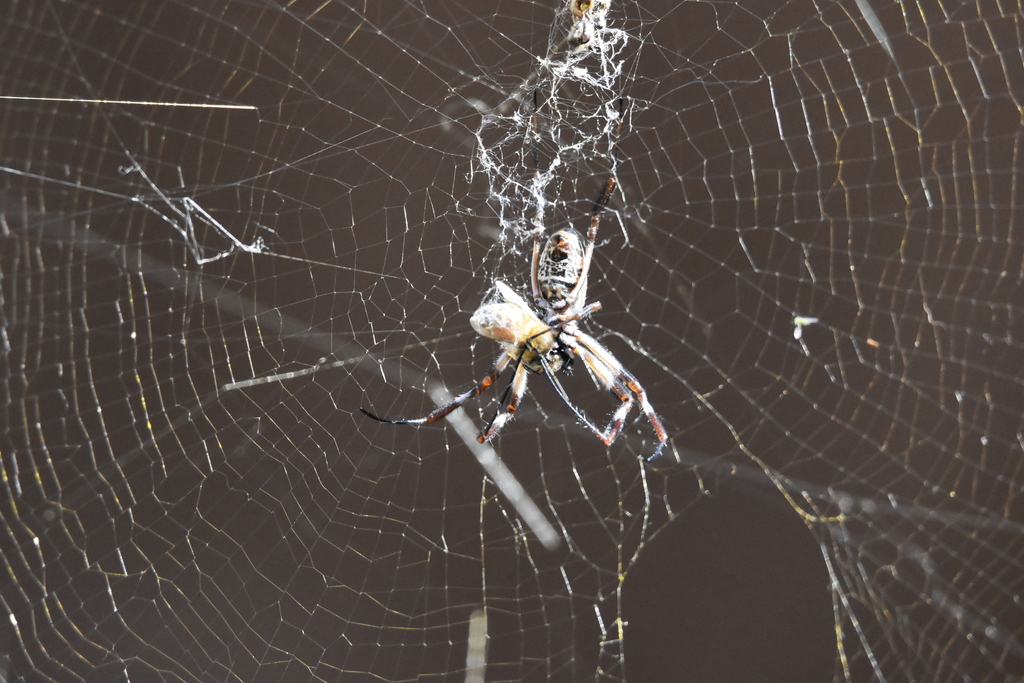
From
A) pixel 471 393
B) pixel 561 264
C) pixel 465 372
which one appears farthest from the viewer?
pixel 465 372

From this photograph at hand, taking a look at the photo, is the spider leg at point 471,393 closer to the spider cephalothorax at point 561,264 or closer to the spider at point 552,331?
the spider at point 552,331

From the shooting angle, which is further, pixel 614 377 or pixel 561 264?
pixel 614 377

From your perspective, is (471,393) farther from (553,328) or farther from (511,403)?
(553,328)

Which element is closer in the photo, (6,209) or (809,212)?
(809,212)

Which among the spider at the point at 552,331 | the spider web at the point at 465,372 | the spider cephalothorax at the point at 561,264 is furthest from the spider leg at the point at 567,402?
the spider web at the point at 465,372

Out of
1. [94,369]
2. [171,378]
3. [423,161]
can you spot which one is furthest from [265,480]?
[423,161]

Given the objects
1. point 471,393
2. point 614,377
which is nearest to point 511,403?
point 471,393

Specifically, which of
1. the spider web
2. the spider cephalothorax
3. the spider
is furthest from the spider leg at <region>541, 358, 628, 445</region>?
the spider web

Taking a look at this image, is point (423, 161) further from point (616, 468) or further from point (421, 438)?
point (616, 468)
